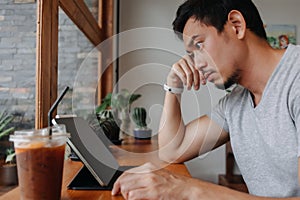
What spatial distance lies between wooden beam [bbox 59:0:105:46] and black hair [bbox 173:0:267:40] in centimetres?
71

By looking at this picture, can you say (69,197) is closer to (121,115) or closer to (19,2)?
(19,2)

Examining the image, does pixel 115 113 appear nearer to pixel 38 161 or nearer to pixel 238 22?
pixel 238 22

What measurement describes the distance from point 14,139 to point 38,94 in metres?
0.71

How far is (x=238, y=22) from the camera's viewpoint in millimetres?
1058

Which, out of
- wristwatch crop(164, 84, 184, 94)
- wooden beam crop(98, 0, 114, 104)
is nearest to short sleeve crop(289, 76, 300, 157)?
wristwatch crop(164, 84, 184, 94)

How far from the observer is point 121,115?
6.57 feet

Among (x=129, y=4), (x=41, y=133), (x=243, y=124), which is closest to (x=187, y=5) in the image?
(x=243, y=124)

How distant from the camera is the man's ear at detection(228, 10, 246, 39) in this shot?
105 cm

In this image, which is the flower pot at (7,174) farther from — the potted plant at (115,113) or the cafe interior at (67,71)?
the potted plant at (115,113)

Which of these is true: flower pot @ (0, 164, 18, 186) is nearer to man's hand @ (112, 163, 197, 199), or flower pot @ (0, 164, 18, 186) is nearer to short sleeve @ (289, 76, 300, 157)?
man's hand @ (112, 163, 197, 199)

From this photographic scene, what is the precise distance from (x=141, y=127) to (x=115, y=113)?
7.0 inches

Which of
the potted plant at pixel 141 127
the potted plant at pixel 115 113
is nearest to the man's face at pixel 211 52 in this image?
the potted plant at pixel 115 113

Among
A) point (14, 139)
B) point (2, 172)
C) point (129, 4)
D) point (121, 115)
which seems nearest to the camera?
point (14, 139)

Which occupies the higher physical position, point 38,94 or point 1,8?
point 1,8
